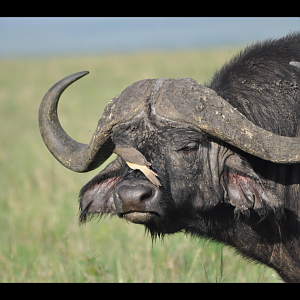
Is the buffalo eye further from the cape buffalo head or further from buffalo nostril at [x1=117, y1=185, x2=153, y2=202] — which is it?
buffalo nostril at [x1=117, y1=185, x2=153, y2=202]

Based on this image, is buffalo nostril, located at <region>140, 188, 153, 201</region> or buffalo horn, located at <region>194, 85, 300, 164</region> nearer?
buffalo nostril, located at <region>140, 188, 153, 201</region>

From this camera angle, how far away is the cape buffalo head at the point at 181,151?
10.2ft

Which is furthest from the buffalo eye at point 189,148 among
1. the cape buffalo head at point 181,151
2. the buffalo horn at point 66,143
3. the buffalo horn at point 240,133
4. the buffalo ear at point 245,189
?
the buffalo horn at point 66,143

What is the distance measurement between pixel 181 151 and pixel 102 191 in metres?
0.84

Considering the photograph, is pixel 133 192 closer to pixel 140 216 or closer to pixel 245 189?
pixel 140 216

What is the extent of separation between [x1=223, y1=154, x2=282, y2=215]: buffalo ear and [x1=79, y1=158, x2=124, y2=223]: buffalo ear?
34.9 inches

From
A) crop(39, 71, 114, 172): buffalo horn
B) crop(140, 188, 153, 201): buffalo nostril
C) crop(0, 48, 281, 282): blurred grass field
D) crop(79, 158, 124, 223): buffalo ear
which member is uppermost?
crop(39, 71, 114, 172): buffalo horn

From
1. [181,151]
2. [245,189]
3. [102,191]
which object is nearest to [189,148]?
[181,151]

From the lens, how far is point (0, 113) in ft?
63.4

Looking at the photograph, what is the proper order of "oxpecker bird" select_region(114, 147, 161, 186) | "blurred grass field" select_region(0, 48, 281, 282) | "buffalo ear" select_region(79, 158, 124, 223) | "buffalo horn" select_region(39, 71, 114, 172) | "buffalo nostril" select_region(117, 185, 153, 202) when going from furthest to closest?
"blurred grass field" select_region(0, 48, 281, 282)
"buffalo ear" select_region(79, 158, 124, 223)
"buffalo horn" select_region(39, 71, 114, 172)
"oxpecker bird" select_region(114, 147, 161, 186)
"buffalo nostril" select_region(117, 185, 153, 202)

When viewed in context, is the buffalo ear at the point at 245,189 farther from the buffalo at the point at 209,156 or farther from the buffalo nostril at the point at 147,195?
the buffalo nostril at the point at 147,195

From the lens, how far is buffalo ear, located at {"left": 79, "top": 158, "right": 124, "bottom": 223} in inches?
148

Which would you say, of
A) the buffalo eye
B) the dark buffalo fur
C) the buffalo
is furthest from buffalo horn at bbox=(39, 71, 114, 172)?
the buffalo eye
